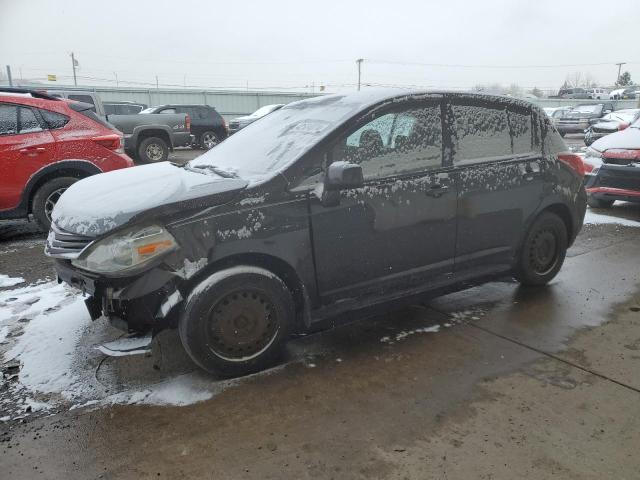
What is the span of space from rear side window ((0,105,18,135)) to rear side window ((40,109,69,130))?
1.00 feet

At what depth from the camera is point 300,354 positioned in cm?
338

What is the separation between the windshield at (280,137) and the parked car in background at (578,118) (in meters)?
21.3

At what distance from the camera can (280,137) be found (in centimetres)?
355

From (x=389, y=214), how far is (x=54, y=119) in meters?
5.02

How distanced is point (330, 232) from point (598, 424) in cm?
180

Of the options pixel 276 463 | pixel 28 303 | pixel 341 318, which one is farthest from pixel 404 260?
pixel 28 303

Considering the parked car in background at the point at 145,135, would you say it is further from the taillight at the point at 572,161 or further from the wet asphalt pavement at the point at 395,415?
the taillight at the point at 572,161

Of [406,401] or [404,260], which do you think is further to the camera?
[404,260]

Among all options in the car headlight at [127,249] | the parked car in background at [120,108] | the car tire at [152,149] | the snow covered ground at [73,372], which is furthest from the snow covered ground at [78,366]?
the parked car in background at [120,108]

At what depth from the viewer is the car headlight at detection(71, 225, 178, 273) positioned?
274 cm

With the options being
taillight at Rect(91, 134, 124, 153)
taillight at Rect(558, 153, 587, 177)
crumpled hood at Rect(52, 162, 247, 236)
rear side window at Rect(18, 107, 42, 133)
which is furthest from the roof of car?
rear side window at Rect(18, 107, 42, 133)

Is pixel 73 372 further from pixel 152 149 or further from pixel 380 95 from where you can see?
pixel 152 149

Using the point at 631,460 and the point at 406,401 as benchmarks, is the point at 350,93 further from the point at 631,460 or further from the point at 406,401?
the point at 631,460

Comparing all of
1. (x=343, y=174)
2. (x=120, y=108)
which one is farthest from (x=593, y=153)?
(x=120, y=108)
